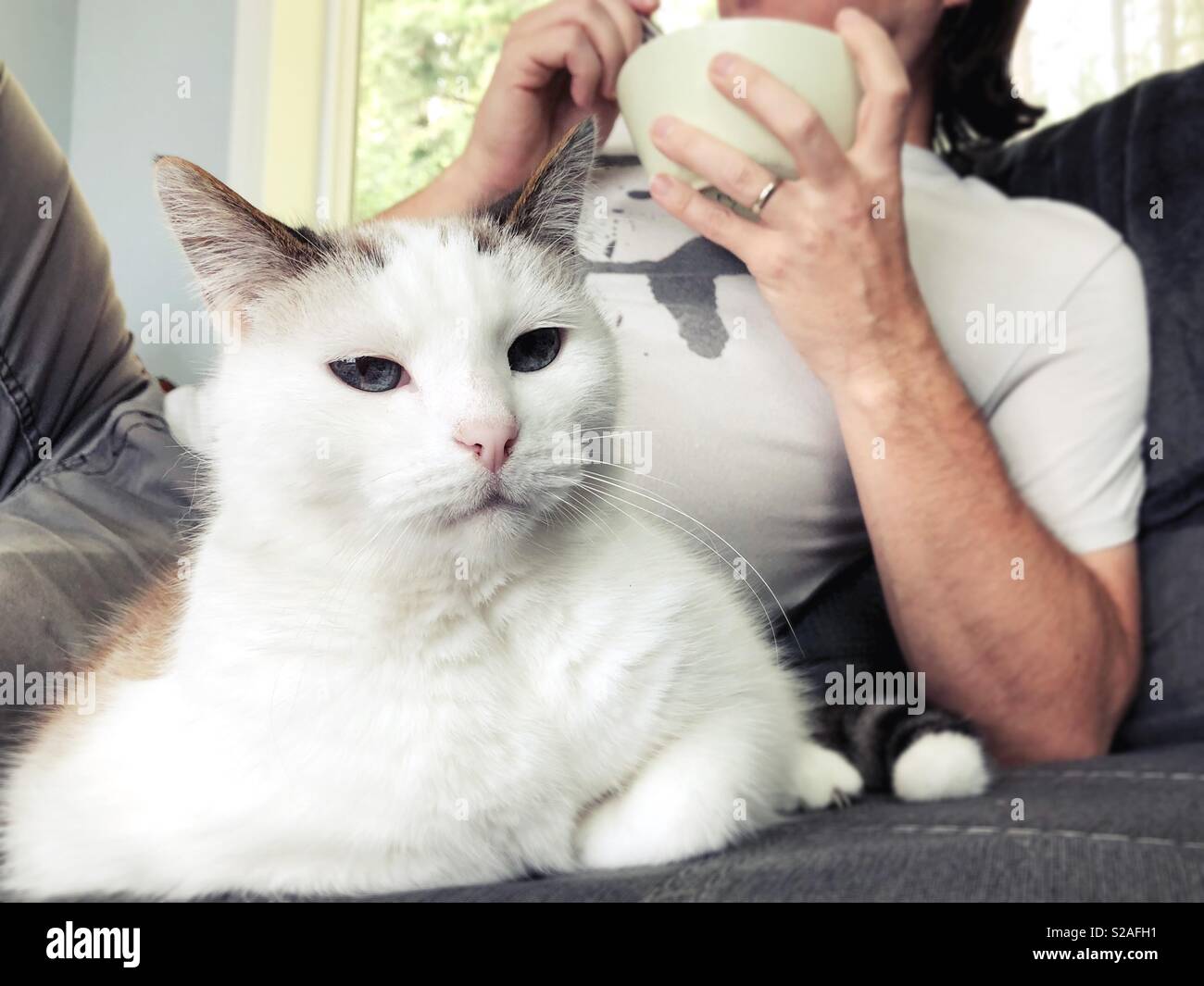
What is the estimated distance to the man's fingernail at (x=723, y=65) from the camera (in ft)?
2.38

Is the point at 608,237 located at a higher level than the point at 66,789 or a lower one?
higher

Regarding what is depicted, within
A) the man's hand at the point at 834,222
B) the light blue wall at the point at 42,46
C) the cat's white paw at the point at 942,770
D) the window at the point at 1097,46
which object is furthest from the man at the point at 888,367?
the window at the point at 1097,46

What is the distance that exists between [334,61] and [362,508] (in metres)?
0.34

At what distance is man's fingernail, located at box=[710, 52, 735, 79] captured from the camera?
2.38ft

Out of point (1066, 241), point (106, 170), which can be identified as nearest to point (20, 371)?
point (106, 170)

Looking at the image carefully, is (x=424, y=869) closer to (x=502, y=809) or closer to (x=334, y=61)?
(x=502, y=809)

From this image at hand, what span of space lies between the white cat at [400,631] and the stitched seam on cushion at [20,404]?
208 millimetres

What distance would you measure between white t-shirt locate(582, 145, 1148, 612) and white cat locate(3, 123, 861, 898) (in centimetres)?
32

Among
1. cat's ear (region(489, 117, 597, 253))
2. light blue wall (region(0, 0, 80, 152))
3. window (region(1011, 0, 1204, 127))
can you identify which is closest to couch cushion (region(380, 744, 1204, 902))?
cat's ear (region(489, 117, 597, 253))

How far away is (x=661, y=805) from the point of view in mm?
625

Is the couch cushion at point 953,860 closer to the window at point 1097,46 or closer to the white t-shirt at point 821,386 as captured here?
the white t-shirt at point 821,386

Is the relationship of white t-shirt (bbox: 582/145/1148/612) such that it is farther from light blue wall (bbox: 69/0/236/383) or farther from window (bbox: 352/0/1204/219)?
light blue wall (bbox: 69/0/236/383)
